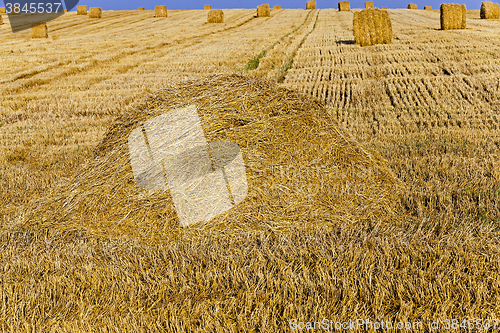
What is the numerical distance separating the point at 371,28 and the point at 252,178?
49.9 feet

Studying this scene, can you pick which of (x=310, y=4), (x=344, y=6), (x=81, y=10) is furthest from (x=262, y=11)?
(x=81, y=10)

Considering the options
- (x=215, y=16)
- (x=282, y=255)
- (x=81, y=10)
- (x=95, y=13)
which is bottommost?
(x=282, y=255)

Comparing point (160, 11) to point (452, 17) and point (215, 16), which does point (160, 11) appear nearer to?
point (215, 16)

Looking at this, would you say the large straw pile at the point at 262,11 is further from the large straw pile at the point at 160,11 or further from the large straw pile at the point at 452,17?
the large straw pile at the point at 452,17

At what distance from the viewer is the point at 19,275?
3.06 metres

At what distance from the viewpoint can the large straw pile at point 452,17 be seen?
2092 centimetres

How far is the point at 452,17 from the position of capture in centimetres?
2102

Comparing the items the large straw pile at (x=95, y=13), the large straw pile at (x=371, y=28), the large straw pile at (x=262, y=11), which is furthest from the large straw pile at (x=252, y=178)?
the large straw pile at (x=95, y=13)

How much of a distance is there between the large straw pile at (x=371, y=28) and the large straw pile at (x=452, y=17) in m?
6.11

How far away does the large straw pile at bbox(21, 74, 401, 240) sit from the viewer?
369 centimetres

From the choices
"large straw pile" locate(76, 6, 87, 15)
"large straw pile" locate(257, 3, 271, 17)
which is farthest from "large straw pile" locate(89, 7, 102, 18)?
"large straw pile" locate(257, 3, 271, 17)

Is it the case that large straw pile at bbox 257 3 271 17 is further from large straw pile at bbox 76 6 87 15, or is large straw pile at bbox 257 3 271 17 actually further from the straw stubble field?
the straw stubble field

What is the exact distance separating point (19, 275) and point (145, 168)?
1.35m

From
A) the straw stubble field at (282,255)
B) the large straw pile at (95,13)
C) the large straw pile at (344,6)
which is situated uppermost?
the large straw pile at (95,13)
